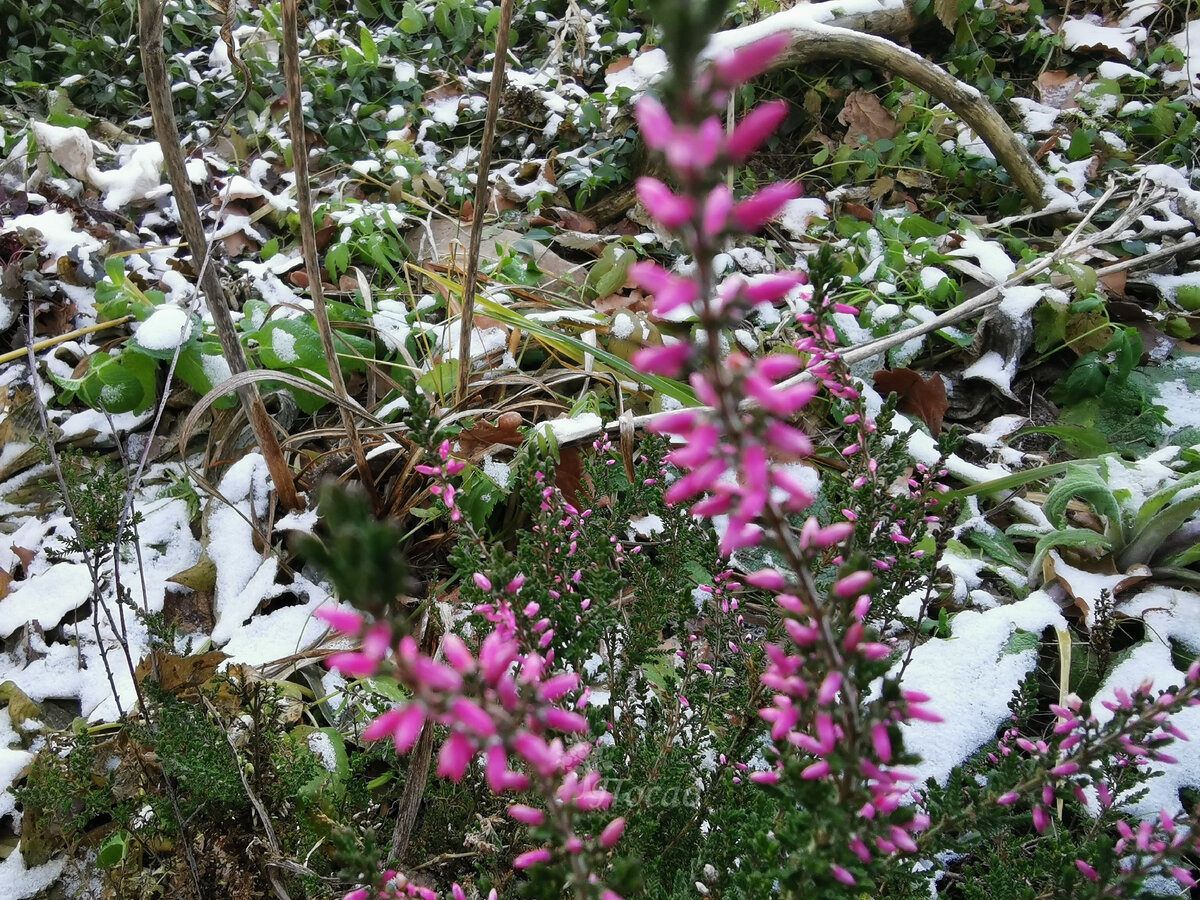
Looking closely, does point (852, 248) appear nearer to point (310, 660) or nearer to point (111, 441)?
point (310, 660)

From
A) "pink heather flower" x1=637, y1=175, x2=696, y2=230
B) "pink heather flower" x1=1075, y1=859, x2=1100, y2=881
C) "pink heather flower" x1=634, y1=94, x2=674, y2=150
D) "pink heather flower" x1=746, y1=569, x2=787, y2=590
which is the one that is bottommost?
"pink heather flower" x1=1075, y1=859, x2=1100, y2=881

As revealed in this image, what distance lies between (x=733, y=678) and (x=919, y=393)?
58.4 inches

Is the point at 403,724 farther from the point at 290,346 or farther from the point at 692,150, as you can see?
the point at 290,346

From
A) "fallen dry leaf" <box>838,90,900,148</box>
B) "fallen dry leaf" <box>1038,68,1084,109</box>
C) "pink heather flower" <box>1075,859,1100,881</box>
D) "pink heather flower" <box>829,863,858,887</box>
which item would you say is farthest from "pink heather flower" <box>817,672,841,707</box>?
"fallen dry leaf" <box>1038,68,1084,109</box>

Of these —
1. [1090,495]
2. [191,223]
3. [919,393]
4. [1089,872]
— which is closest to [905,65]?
[919,393]

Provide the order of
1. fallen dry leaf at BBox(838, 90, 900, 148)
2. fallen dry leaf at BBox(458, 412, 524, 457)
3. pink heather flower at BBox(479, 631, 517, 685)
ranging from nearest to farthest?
pink heather flower at BBox(479, 631, 517, 685) < fallen dry leaf at BBox(458, 412, 524, 457) < fallen dry leaf at BBox(838, 90, 900, 148)

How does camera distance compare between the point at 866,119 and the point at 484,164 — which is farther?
the point at 866,119

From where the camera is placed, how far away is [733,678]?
1.42 metres

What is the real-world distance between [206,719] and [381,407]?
124cm

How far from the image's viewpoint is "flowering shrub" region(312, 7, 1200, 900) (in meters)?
0.46

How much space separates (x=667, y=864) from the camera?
4.08 feet

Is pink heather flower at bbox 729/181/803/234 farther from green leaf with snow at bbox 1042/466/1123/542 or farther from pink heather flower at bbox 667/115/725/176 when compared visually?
green leaf with snow at bbox 1042/466/1123/542

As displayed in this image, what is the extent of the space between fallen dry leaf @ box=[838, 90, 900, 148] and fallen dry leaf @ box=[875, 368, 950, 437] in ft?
4.88

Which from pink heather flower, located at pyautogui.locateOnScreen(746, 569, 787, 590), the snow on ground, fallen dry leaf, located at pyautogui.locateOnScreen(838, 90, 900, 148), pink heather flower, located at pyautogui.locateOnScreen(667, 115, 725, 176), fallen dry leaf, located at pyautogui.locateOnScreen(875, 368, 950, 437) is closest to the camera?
pink heather flower, located at pyautogui.locateOnScreen(667, 115, 725, 176)
